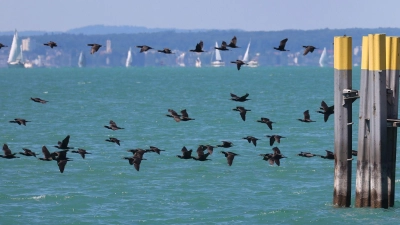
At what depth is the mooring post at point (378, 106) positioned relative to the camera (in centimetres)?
2726

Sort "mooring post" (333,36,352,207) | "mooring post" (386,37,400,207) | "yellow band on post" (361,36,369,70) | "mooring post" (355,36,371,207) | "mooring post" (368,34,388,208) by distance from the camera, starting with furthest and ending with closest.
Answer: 1. "mooring post" (333,36,352,207)
2. "mooring post" (386,37,400,207)
3. "yellow band on post" (361,36,369,70)
4. "mooring post" (355,36,371,207)
5. "mooring post" (368,34,388,208)

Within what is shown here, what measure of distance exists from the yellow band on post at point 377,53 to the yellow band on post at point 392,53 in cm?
66

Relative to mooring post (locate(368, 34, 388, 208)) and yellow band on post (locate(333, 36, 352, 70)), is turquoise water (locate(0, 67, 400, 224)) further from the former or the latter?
yellow band on post (locate(333, 36, 352, 70))

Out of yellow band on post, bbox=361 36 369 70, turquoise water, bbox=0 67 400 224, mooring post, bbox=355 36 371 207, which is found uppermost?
yellow band on post, bbox=361 36 369 70

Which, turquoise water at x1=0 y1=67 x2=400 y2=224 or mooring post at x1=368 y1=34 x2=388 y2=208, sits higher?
mooring post at x1=368 y1=34 x2=388 y2=208

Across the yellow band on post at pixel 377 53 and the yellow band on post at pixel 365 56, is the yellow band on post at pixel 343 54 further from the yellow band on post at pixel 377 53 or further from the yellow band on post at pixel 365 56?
the yellow band on post at pixel 377 53

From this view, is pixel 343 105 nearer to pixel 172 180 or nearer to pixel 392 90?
pixel 392 90

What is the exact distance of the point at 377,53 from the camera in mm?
27328

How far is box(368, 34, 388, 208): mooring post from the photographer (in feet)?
89.4

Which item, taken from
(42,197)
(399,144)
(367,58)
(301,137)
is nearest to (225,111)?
(301,137)

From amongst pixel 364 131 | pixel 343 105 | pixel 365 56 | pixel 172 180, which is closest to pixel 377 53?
pixel 365 56

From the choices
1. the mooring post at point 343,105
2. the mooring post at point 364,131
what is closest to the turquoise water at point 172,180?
the mooring post at point 364,131

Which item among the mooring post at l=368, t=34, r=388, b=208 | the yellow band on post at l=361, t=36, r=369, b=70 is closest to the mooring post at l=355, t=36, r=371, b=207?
the yellow band on post at l=361, t=36, r=369, b=70

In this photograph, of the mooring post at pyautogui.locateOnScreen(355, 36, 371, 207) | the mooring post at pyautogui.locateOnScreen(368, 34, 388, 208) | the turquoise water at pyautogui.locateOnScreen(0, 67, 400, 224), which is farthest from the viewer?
the turquoise water at pyautogui.locateOnScreen(0, 67, 400, 224)
